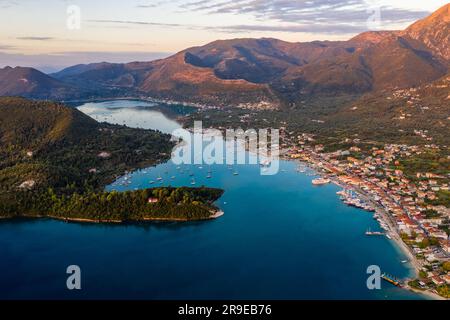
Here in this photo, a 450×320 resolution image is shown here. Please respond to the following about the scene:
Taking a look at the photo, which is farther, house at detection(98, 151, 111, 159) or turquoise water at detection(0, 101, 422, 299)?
house at detection(98, 151, 111, 159)

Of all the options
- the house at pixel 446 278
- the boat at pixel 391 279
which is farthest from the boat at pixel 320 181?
the house at pixel 446 278

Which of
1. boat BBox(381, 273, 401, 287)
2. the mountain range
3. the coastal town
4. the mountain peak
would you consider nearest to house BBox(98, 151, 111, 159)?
the coastal town

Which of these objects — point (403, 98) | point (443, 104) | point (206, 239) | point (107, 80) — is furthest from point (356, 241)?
point (107, 80)

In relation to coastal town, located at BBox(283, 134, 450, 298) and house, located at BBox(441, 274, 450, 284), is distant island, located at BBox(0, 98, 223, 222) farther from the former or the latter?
house, located at BBox(441, 274, 450, 284)

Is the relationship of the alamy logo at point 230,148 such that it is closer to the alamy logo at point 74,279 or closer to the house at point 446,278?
the house at point 446,278

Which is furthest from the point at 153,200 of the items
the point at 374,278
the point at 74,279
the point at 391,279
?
the point at 391,279

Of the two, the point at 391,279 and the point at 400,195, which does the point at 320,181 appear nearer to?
the point at 400,195

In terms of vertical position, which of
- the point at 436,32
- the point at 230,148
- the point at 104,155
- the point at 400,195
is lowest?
the point at 400,195

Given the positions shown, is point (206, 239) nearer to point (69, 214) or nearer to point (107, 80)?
point (69, 214)
